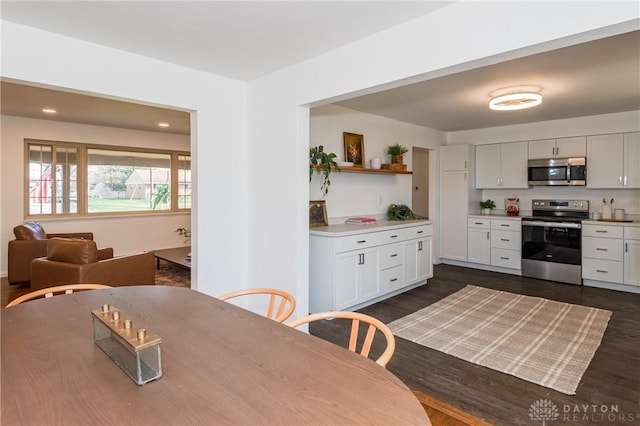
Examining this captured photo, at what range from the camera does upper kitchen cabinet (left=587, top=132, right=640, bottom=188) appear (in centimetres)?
466

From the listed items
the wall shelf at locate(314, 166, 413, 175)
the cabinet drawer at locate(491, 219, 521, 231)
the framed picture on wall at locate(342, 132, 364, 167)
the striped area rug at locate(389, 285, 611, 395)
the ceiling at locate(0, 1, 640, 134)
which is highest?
the ceiling at locate(0, 1, 640, 134)

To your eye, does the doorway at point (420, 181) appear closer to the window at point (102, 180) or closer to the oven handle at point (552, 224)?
the oven handle at point (552, 224)

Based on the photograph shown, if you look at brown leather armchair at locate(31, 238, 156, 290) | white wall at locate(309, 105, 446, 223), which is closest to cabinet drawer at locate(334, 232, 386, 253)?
white wall at locate(309, 105, 446, 223)

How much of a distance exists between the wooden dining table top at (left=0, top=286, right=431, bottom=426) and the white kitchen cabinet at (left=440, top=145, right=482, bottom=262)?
5.20 meters

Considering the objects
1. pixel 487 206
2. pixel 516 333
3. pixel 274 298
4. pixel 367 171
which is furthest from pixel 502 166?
pixel 274 298

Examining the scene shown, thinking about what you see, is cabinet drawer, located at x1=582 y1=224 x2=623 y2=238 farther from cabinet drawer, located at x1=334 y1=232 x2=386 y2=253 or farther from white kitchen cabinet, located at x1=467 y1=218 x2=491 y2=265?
cabinet drawer, located at x1=334 y1=232 x2=386 y2=253

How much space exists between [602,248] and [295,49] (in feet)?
15.1

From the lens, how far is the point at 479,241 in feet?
18.8

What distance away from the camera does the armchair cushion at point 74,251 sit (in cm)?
332

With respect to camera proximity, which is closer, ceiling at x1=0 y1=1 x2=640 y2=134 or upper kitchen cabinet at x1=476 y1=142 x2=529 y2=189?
ceiling at x1=0 y1=1 x2=640 y2=134

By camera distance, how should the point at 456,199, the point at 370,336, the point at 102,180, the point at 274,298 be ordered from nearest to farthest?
the point at 370,336 < the point at 274,298 < the point at 456,199 < the point at 102,180

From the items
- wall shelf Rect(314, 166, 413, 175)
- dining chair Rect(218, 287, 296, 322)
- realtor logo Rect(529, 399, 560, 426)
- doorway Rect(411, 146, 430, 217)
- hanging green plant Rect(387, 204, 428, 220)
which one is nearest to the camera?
dining chair Rect(218, 287, 296, 322)

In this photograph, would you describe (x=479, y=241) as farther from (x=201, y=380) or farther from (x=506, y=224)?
(x=201, y=380)

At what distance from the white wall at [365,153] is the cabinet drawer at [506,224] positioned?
4.41ft
